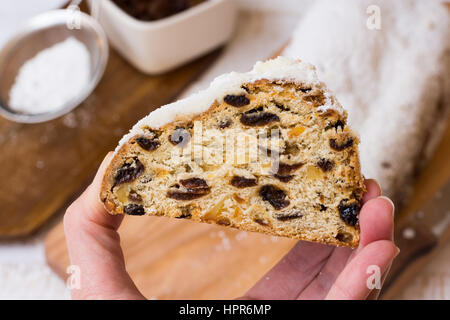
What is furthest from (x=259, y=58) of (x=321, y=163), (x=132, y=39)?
(x=321, y=163)

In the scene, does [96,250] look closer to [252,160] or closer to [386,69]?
[252,160]

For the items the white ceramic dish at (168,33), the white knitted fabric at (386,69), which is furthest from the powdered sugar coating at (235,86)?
the white ceramic dish at (168,33)

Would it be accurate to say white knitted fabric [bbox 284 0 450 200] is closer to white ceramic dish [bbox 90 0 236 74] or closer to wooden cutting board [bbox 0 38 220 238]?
white ceramic dish [bbox 90 0 236 74]

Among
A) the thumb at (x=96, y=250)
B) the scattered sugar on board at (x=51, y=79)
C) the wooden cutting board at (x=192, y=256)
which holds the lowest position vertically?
the wooden cutting board at (x=192, y=256)

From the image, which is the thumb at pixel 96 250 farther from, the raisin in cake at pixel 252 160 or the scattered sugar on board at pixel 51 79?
the scattered sugar on board at pixel 51 79

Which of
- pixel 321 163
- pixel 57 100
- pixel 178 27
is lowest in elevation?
pixel 57 100

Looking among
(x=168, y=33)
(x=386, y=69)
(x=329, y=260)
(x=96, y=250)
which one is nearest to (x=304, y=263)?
(x=329, y=260)

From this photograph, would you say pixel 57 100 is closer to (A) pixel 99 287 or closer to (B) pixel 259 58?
(B) pixel 259 58
